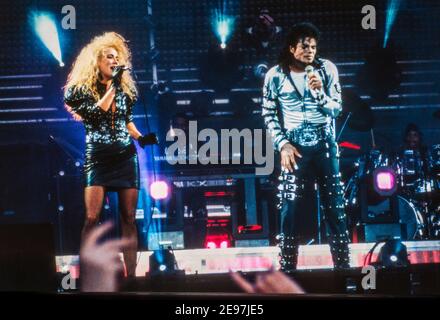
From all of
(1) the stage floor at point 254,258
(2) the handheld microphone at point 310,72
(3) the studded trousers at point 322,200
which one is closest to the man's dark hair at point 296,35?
(2) the handheld microphone at point 310,72

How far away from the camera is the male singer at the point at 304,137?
386 centimetres

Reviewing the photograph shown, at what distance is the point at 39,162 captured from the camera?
428 cm

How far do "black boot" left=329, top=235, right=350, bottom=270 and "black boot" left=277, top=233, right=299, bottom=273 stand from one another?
23 centimetres

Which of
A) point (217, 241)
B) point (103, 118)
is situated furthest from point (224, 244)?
point (103, 118)

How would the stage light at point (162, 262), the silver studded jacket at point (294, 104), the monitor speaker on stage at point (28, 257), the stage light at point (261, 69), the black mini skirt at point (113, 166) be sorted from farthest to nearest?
1. the stage light at point (261, 69)
2. the silver studded jacket at point (294, 104)
3. the stage light at point (162, 262)
4. the black mini skirt at point (113, 166)
5. the monitor speaker on stage at point (28, 257)

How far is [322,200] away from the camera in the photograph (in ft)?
12.9

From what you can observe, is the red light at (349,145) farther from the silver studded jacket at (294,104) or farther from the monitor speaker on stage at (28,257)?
the monitor speaker on stage at (28,257)

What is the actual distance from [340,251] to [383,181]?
602 millimetres

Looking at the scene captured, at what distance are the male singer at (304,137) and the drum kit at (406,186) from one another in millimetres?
152

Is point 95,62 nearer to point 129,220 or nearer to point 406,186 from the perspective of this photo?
point 129,220

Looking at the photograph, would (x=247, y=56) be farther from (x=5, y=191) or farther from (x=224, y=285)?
(x=5, y=191)
